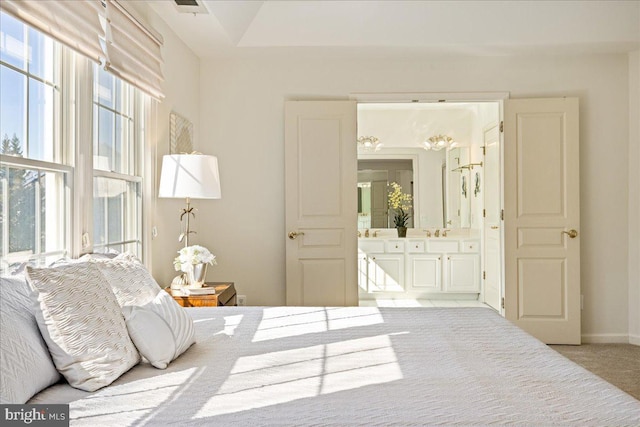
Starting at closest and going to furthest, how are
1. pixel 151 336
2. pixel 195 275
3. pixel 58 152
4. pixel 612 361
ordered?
pixel 151 336, pixel 58 152, pixel 195 275, pixel 612 361

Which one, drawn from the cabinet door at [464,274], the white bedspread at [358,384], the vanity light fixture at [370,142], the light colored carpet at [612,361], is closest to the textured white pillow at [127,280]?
the white bedspread at [358,384]

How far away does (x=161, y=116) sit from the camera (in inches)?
145

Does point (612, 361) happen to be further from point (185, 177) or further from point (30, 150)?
point (30, 150)

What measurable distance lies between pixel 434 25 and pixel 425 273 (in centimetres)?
344

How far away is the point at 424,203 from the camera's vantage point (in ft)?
24.4

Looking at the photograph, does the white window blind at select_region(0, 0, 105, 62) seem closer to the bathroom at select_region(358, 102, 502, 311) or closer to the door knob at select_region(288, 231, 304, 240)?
the door knob at select_region(288, 231, 304, 240)

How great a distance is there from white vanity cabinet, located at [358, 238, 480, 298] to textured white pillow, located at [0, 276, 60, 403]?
17.9ft

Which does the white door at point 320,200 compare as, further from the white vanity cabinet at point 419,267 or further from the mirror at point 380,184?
the mirror at point 380,184

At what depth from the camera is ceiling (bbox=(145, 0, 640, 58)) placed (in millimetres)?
4270

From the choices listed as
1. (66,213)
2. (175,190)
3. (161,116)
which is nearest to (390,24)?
(161,116)

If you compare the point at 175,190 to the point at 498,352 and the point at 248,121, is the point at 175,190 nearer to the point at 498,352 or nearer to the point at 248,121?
the point at 248,121

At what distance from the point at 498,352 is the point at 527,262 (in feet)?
9.57

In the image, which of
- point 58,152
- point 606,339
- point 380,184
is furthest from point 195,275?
point 380,184

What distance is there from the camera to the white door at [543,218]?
4578 millimetres
